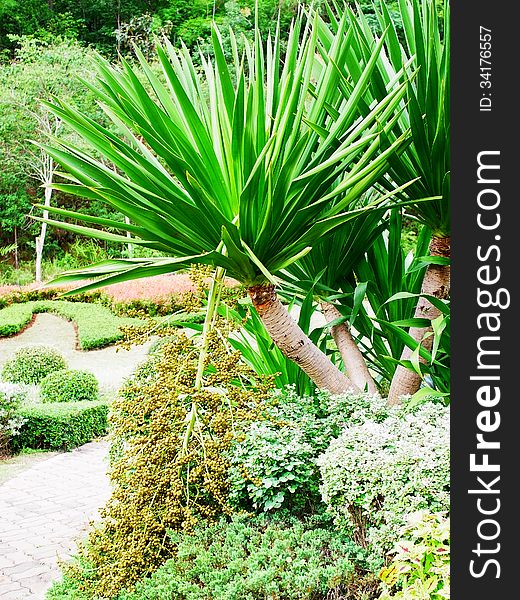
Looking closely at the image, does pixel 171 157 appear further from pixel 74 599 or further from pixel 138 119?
pixel 74 599

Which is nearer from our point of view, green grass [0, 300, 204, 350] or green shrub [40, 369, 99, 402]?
green shrub [40, 369, 99, 402]

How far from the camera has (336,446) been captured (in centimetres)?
270

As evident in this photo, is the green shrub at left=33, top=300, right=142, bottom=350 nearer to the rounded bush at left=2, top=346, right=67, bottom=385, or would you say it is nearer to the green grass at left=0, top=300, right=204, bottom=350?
the green grass at left=0, top=300, right=204, bottom=350

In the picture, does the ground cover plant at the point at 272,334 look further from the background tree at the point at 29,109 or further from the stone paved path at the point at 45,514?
the background tree at the point at 29,109

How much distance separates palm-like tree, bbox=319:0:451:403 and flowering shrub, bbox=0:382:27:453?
446cm

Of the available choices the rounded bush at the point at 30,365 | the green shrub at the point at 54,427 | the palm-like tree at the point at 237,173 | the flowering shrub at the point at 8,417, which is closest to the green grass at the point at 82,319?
the rounded bush at the point at 30,365

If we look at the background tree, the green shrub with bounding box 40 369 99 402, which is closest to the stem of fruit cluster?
the green shrub with bounding box 40 369 99 402

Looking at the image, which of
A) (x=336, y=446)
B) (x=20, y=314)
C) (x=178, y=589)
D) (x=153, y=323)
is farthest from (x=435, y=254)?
(x=20, y=314)

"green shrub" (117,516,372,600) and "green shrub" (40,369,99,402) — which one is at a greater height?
"green shrub" (40,369,99,402)

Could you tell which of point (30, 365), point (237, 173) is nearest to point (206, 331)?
point (237, 173)

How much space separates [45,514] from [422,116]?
385 cm

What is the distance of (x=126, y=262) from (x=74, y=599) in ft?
4.66

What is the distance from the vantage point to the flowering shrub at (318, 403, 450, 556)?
92.0 inches

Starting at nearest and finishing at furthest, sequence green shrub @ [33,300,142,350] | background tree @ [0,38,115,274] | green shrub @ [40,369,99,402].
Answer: green shrub @ [40,369,99,402] → green shrub @ [33,300,142,350] → background tree @ [0,38,115,274]
